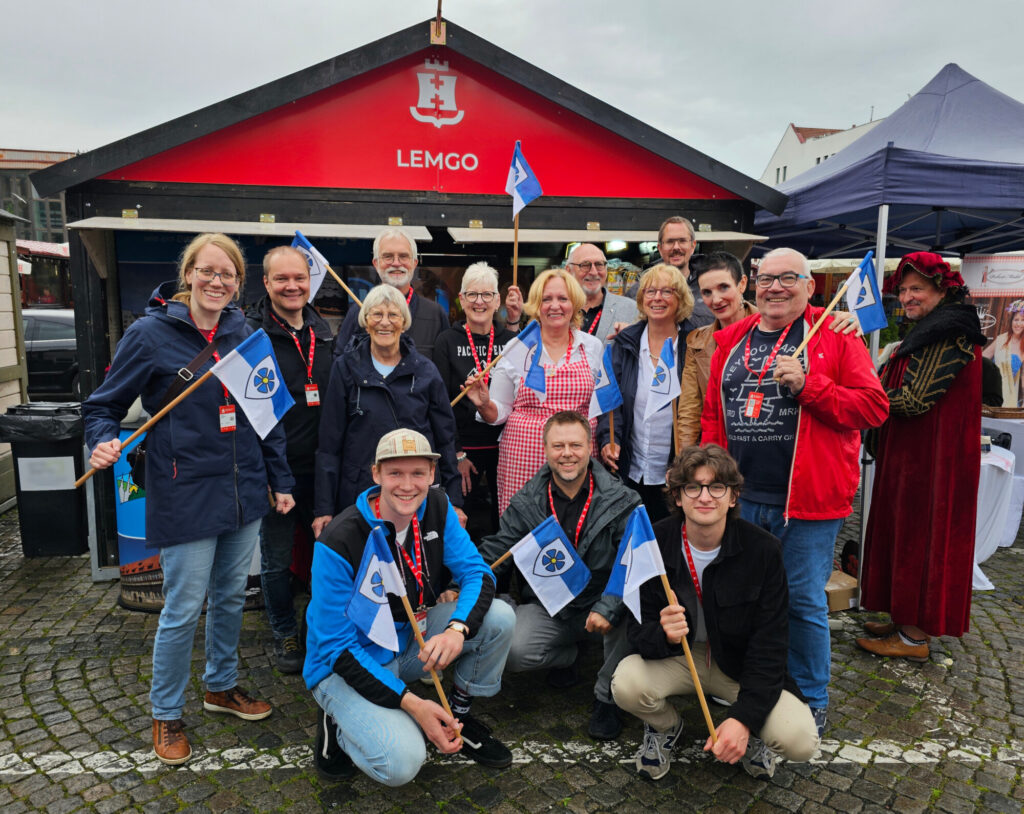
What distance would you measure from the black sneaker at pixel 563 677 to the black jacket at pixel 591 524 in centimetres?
45

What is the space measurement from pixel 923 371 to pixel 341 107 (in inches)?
183


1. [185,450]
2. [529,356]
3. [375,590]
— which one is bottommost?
[375,590]

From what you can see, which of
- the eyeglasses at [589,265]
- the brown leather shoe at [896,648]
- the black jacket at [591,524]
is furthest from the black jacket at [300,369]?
the brown leather shoe at [896,648]

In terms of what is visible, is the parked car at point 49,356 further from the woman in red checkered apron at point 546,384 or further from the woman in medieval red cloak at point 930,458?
the woman in medieval red cloak at point 930,458

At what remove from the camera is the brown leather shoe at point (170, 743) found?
9.73 ft

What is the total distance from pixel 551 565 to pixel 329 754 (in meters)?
1.28

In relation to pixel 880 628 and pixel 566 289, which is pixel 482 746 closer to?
pixel 566 289

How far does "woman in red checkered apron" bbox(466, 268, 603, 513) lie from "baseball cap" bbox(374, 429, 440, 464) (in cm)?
113

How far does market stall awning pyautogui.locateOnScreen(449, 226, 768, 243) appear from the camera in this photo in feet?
18.1

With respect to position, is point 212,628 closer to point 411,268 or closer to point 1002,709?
point 411,268

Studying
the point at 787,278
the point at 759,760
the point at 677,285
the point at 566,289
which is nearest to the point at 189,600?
the point at 566,289

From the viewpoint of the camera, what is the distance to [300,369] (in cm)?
372

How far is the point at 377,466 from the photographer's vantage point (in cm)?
284

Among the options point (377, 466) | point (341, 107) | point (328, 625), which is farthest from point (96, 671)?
point (341, 107)
